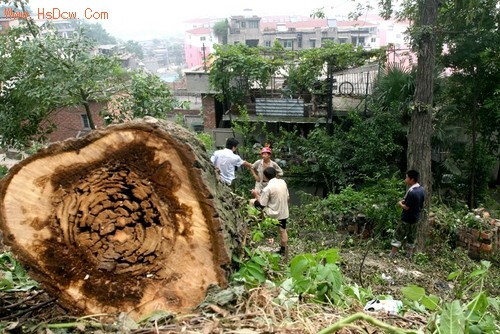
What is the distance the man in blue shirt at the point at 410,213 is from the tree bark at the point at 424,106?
Answer: 134mm

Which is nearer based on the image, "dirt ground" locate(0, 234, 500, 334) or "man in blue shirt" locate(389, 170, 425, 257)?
"dirt ground" locate(0, 234, 500, 334)

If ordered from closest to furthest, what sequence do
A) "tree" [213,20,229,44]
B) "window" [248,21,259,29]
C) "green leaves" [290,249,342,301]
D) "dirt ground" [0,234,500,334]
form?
"dirt ground" [0,234,500,334] < "green leaves" [290,249,342,301] < "window" [248,21,259,29] < "tree" [213,20,229,44]

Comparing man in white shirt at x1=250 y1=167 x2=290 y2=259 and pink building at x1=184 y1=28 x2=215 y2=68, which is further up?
pink building at x1=184 y1=28 x2=215 y2=68

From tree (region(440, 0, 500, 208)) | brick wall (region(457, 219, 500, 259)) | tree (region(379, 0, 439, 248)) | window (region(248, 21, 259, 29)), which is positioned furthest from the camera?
window (region(248, 21, 259, 29))

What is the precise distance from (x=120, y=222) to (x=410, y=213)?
4.53 metres

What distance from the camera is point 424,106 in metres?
6.16

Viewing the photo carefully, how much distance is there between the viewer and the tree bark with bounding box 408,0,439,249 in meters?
5.88

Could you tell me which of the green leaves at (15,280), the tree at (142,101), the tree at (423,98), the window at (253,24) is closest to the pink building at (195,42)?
the window at (253,24)

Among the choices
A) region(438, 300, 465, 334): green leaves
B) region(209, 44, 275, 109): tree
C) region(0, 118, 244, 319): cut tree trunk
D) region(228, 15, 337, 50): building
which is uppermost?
region(228, 15, 337, 50): building

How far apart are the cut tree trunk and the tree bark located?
182 inches

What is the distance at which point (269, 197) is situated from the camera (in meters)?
5.12

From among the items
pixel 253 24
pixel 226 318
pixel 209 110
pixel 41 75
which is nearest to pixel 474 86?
pixel 209 110

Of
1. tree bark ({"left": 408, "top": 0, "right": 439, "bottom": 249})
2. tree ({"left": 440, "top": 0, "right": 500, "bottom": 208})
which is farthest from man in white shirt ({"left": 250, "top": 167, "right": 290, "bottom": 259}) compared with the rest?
tree ({"left": 440, "top": 0, "right": 500, "bottom": 208})

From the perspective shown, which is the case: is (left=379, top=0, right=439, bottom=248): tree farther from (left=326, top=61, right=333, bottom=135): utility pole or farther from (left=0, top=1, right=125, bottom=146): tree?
(left=0, top=1, right=125, bottom=146): tree
